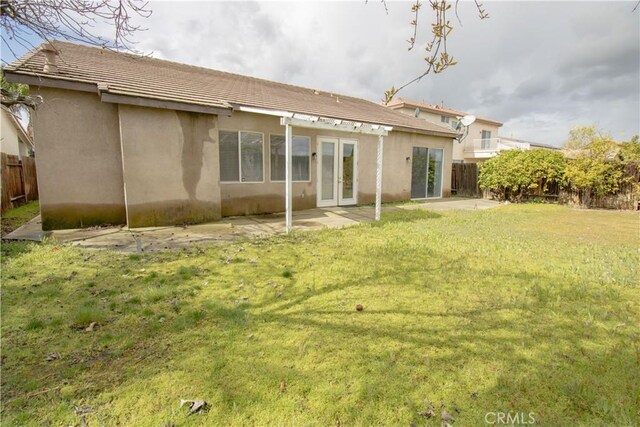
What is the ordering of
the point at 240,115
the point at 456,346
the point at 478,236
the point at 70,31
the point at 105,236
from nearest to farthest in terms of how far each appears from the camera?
the point at 456,346 → the point at 70,31 → the point at 105,236 → the point at 478,236 → the point at 240,115

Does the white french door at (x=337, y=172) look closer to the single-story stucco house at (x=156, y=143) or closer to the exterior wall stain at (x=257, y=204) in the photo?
the single-story stucco house at (x=156, y=143)

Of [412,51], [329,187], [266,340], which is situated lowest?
[266,340]

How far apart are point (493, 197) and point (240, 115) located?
1440 centimetres

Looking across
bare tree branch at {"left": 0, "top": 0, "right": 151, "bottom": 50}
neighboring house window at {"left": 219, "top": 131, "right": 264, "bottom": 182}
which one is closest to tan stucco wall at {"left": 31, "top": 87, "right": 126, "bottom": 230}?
neighboring house window at {"left": 219, "top": 131, "right": 264, "bottom": 182}

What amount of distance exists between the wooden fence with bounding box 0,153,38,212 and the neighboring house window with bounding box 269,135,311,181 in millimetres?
8944

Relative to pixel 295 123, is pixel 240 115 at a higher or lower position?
higher

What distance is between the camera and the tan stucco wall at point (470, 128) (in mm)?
29414

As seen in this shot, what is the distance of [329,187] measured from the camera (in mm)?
12352

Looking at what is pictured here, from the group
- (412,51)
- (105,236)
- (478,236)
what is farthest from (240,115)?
(412,51)

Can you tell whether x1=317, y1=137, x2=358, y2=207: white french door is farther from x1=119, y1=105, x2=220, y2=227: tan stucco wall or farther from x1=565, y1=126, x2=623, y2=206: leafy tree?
x1=565, y1=126, x2=623, y2=206: leafy tree

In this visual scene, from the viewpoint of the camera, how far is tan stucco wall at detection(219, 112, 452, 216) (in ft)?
32.2

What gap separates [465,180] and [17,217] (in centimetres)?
2050

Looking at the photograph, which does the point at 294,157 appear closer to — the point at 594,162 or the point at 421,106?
the point at 594,162

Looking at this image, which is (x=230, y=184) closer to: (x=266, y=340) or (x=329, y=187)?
(x=329, y=187)
